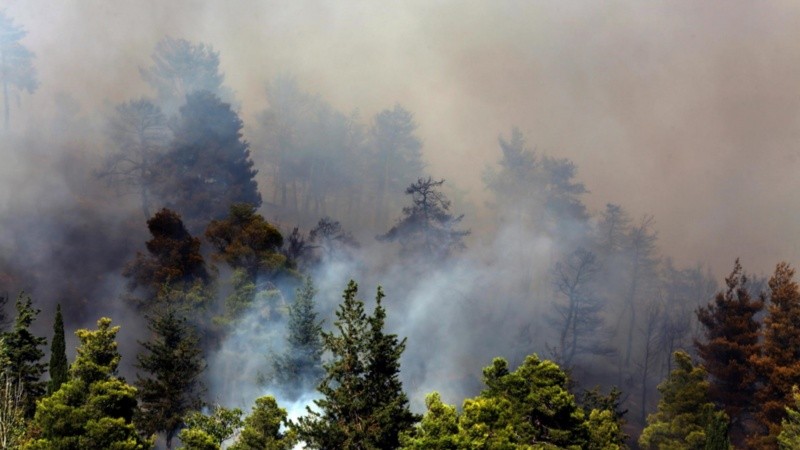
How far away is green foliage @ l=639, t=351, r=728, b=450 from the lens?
43.8 m

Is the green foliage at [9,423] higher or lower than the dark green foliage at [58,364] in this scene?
lower

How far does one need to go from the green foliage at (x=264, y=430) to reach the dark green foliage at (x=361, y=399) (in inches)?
51.5

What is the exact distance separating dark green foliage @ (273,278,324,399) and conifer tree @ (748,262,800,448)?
2943 cm

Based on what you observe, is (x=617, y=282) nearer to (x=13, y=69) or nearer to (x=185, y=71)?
(x=185, y=71)

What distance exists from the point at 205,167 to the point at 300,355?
32.1 meters

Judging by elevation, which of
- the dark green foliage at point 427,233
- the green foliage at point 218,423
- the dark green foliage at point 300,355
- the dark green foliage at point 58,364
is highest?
the dark green foliage at point 427,233

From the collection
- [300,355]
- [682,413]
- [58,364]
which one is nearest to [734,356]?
[682,413]

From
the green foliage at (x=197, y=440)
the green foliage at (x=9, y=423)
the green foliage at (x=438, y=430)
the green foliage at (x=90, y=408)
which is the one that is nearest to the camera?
the green foliage at (x=438, y=430)

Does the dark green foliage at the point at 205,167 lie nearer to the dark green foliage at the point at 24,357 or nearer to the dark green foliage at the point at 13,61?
the dark green foliage at the point at 13,61

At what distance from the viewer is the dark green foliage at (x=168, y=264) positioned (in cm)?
5694

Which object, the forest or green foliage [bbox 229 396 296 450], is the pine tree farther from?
green foliage [bbox 229 396 296 450]

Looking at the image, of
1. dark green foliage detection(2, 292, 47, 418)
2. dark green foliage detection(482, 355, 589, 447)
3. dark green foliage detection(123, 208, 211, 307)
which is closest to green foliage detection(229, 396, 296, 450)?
dark green foliage detection(482, 355, 589, 447)

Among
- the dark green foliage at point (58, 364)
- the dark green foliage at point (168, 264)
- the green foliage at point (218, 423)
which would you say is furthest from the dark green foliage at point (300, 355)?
the dark green foliage at point (58, 364)

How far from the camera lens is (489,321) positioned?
283 feet
